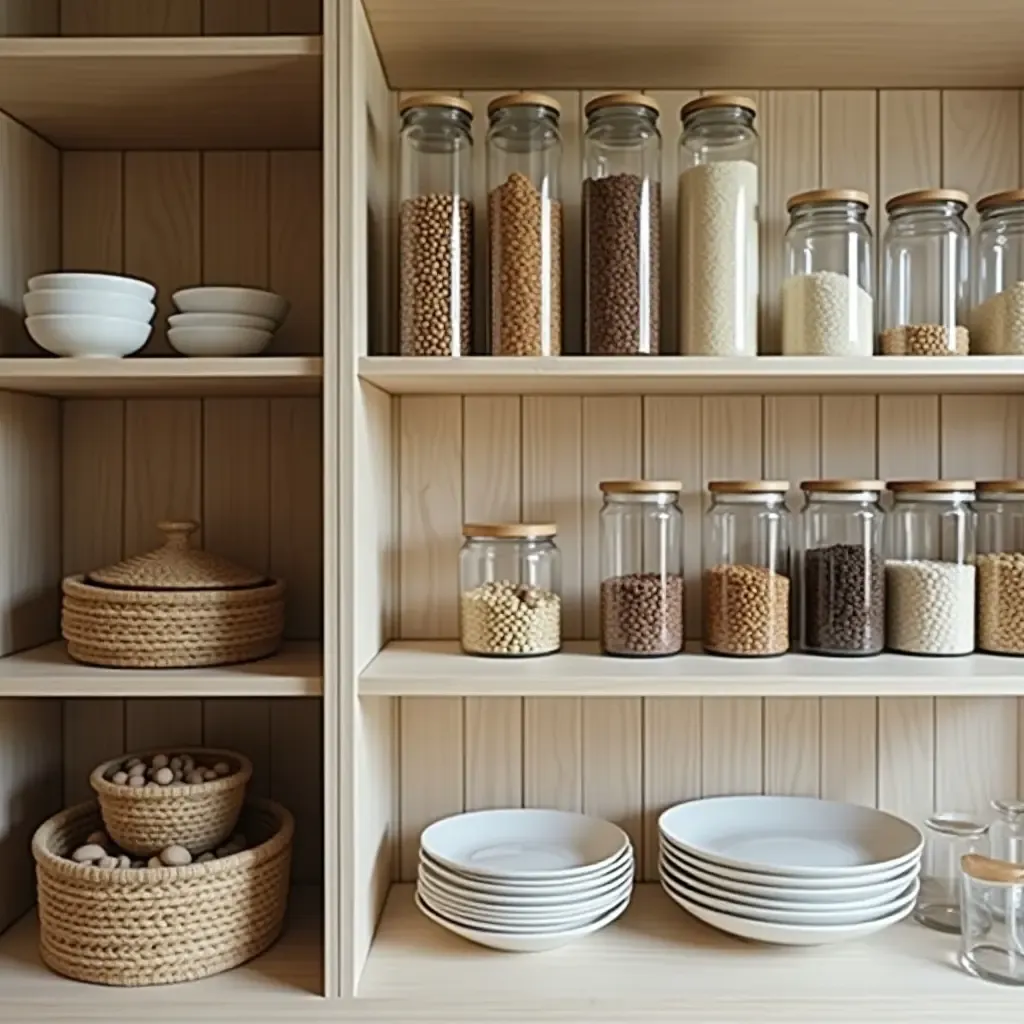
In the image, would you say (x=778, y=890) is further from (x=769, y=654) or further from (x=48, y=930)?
(x=48, y=930)

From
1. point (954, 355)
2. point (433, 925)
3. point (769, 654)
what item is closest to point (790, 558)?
point (769, 654)

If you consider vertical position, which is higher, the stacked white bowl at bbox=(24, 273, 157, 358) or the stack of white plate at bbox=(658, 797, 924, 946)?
the stacked white bowl at bbox=(24, 273, 157, 358)

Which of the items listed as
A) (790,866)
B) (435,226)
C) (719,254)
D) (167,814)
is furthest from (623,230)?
(167,814)

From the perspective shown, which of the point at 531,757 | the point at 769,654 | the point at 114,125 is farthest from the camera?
the point at 531,757

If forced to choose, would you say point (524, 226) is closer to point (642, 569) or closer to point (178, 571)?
point (642, 569)

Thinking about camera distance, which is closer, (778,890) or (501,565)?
(778,890)

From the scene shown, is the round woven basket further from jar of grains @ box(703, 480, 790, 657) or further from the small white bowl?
jar of grains @ box(703, 480, 790, 657)

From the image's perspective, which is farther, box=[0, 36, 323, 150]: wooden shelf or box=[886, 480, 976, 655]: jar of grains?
box=[886, 480, 976, 655]: jar of grains

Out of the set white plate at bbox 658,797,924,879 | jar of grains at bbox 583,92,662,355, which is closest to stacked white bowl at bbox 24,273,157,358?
jar of grains at bbox 583,92,662,355

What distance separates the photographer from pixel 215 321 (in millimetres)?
1354

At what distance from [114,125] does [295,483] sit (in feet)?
1.80

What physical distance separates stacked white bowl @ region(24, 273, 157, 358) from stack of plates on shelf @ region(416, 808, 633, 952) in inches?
29.6

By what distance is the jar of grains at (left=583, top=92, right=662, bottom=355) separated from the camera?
1.35m

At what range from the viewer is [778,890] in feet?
4.33
